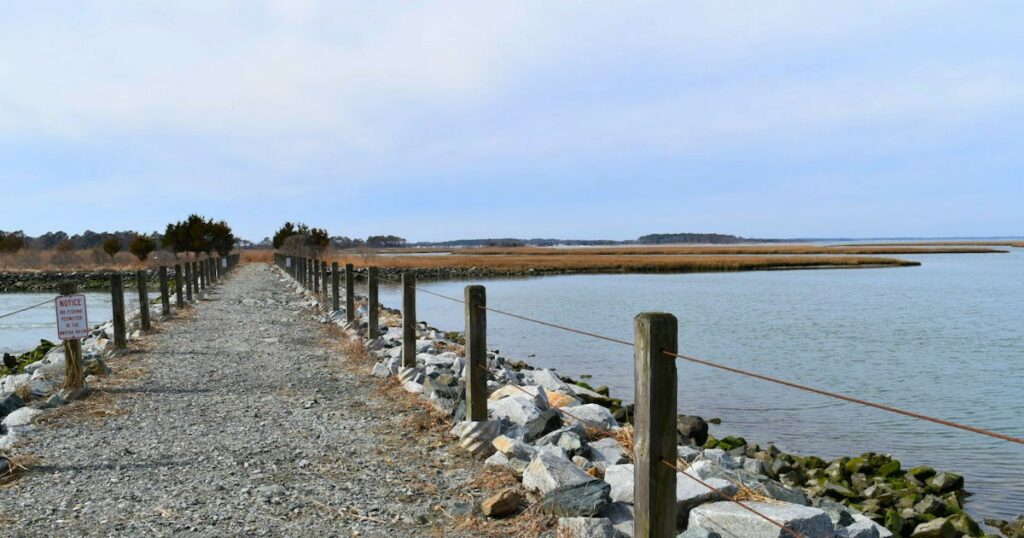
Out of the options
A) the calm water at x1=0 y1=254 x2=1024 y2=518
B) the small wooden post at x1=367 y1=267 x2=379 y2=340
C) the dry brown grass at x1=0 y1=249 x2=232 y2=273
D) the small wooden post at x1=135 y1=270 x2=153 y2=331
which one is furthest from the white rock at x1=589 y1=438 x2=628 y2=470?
the dry brown grass at x1=0 y1=249 x2=232 y2=273

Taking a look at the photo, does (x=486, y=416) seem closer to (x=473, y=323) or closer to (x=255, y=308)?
(x=473, y=323)

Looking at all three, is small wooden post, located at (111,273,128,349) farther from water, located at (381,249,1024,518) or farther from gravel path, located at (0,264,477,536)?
water, located at (381,249,1024,518)

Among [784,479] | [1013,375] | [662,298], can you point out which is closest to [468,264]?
[662,298]

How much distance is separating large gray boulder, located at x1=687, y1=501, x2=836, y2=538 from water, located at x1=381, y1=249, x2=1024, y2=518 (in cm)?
499

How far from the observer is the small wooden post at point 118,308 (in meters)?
11.8

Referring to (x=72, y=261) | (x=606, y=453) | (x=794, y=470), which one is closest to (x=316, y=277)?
(x=794, y=470)

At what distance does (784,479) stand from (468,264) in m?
68.8

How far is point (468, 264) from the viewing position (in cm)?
7706

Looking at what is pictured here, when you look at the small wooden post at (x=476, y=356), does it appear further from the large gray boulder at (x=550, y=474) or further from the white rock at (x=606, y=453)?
the large gray boulder at (x=550, y=474)

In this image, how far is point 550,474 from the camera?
5.11m

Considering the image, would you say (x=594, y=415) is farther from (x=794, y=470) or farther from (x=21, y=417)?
(x=21, y=417)

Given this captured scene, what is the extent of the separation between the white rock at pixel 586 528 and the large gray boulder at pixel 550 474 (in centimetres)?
39

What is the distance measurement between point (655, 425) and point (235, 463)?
154 inches

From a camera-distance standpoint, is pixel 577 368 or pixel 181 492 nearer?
pixel 181 492
